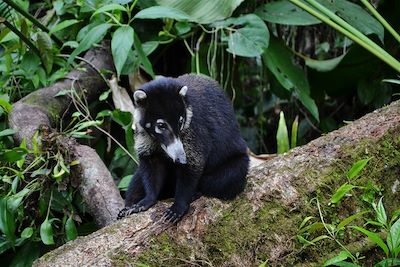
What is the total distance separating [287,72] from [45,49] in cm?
202

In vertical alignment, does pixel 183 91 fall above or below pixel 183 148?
above

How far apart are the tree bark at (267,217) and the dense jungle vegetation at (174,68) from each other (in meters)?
0.12

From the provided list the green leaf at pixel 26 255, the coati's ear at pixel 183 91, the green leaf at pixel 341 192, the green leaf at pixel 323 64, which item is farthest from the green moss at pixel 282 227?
the green leaf at pixel 323 64

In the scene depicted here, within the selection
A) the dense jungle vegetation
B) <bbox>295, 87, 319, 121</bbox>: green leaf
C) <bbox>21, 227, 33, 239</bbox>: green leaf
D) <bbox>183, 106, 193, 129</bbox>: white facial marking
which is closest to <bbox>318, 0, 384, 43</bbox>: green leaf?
the dense jungle vegetation

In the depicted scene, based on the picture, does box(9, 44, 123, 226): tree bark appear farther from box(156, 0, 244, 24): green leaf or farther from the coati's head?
box(156, 0, 244, 24): green leaf

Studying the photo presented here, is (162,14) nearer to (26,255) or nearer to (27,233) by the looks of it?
(27,233)

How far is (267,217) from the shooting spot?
10.7 feet

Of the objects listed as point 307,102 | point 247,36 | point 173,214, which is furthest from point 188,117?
point 307,102

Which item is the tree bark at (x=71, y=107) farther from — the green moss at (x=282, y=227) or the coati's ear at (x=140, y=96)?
the green moss at (x=282, y=227)

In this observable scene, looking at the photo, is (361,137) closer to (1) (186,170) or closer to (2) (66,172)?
(1) (186,170)

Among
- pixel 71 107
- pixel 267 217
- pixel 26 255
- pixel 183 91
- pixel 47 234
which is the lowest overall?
pixel 26 255

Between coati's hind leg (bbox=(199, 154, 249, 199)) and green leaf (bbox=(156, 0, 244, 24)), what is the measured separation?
1.19m

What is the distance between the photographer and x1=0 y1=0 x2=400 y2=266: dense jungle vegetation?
4.00 meters

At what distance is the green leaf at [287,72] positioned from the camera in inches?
210
